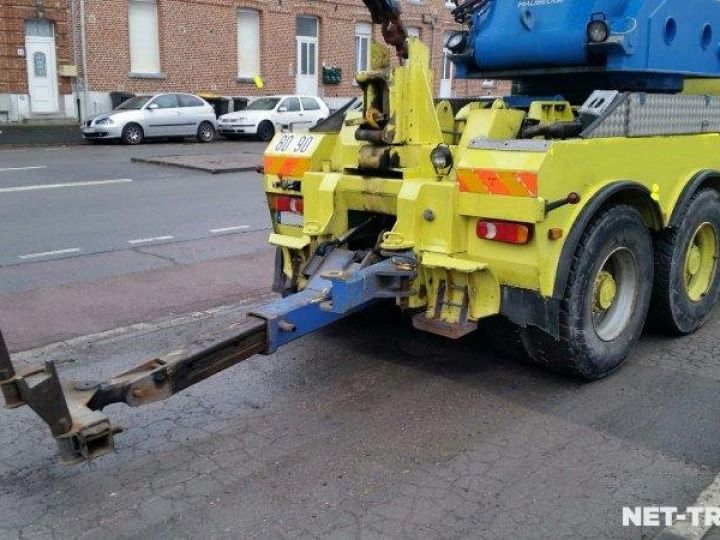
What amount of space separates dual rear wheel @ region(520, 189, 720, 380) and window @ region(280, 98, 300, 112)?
20607 millimetres

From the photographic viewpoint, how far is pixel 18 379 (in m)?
3.23

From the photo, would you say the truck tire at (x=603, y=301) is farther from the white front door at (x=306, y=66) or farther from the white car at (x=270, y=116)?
the white front door at (x=306, y=66)

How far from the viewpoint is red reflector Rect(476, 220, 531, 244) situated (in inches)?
167

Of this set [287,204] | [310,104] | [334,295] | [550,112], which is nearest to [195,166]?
[310,104]

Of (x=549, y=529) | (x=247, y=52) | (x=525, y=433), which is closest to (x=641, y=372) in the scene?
(x=525, y=433)

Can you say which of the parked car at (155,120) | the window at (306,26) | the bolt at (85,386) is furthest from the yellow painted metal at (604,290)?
the window at (306,26)

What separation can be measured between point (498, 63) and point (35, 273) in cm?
495

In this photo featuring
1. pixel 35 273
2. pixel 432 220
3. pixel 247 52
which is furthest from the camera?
pixel 247 52

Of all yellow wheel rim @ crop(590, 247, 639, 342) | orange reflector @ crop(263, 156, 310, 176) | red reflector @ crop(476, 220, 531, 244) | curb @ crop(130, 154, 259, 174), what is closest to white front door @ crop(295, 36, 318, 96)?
curb @ crop(130, 154, 259, 174)

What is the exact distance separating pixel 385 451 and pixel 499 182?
153cm

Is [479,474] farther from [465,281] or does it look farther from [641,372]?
[641,372]

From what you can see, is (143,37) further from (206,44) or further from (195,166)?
(195,166)

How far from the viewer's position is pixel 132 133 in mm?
22922

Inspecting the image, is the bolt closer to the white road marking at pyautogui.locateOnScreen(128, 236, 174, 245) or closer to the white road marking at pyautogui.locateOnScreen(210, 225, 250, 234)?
the white road marking at pyautogui.locateOnScreen(128, 236, 174, 245)
